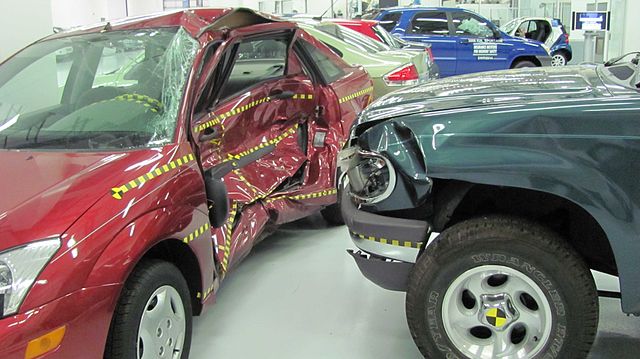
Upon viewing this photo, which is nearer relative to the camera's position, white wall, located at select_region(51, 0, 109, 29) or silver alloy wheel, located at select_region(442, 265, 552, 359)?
silver alloy wheel, located at select_region(442, 265, 552, 359)

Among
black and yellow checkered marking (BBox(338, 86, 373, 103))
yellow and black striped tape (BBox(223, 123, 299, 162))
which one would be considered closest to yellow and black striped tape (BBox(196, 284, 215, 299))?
yellow and black striped tape (BBox(223, 123, 299, 162))

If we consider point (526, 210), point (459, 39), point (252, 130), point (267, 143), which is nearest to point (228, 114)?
point (252, 130)

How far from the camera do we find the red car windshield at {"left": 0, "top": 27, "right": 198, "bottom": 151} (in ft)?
7.84

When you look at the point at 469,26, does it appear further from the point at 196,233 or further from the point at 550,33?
the point at 196,233

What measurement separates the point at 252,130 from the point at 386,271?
4.65ft

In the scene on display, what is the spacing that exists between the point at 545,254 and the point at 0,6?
15.4 ft

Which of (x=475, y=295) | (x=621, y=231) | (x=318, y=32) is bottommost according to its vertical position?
(x=475, y=295)

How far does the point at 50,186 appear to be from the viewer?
195cm

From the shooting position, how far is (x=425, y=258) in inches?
87.5

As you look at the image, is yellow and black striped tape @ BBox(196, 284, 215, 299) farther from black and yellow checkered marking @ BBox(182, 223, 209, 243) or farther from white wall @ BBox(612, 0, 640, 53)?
white wall @ BBox(612, 0, 640, 53)

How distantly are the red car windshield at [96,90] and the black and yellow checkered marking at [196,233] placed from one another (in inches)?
14.2

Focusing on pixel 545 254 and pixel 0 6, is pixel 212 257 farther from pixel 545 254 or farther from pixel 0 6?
pixel 0 6

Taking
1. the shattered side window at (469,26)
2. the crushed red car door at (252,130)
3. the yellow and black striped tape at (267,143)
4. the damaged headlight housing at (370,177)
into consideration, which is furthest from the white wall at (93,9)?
the damaged headlight housing at (370,177)

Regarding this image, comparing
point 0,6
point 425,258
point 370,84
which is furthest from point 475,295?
point 0,6
